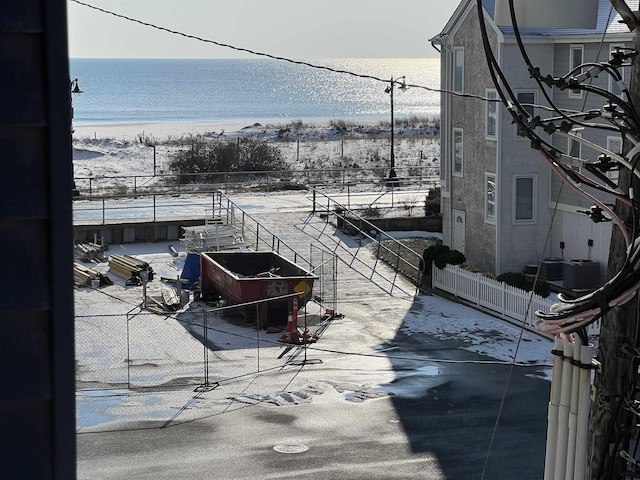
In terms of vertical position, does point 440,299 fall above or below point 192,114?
below

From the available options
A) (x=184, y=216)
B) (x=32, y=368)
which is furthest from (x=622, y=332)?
(x=184, y=216)

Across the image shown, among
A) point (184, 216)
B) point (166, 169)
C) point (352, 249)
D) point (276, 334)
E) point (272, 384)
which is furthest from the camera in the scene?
point (166, 169)

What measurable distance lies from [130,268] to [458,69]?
450 inches

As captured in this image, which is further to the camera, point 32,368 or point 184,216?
point 184,216

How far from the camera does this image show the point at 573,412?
7754mm

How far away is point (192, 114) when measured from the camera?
16688 centimetres

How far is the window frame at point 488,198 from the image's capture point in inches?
1143

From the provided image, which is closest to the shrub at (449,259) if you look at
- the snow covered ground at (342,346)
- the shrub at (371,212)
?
the snow covered ground at (342,346)

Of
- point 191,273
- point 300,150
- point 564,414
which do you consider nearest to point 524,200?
point 191,273

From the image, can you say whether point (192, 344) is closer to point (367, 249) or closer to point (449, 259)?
point (449, 259)

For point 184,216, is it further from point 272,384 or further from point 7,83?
point 7,83

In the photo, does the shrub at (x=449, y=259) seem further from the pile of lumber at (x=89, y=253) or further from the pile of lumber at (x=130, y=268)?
the pile of lumber at (x=89, y=253)

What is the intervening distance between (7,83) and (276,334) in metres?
20.9

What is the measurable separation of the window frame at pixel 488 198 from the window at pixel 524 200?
1.77ft
